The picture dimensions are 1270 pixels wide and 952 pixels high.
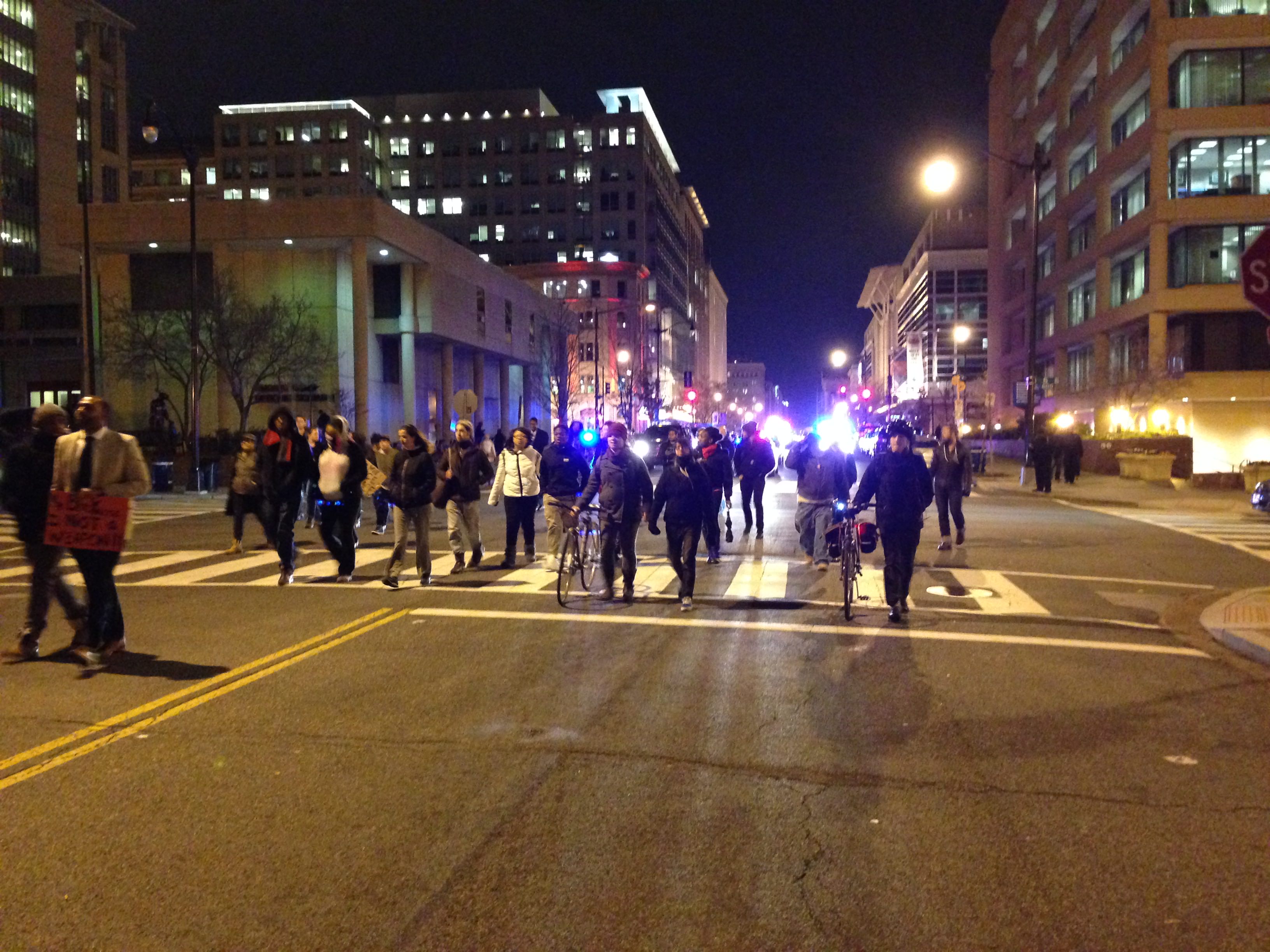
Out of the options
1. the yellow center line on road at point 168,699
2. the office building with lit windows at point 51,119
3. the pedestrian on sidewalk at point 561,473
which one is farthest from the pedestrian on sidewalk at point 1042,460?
the office building with lit windows at point 51,119

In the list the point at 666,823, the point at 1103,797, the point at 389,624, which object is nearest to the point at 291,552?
the point at 389,624

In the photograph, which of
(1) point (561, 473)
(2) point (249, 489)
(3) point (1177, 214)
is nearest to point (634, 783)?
(1) point (561, 473)

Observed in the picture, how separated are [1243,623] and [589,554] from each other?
6.49 m

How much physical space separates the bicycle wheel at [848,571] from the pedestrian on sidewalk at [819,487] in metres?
2.10

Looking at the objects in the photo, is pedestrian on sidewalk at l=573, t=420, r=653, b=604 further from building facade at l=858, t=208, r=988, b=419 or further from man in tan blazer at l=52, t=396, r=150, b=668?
building facade at l=858, t=208, r=988, b=419

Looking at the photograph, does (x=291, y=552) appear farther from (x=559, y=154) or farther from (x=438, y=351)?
(x=559, y=154)

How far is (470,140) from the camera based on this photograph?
370 feet

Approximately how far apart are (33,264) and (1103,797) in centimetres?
9764

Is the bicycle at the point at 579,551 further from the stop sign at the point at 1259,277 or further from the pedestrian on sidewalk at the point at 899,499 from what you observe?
the stop sign at the point at 1259,277

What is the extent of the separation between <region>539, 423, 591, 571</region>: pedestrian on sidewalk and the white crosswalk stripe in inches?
395

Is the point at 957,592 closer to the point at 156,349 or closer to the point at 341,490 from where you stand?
the point at 341,490

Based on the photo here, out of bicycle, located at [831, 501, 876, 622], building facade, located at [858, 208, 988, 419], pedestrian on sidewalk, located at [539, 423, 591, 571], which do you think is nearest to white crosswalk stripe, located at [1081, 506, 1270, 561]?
bicycle, located at [831, 501, 876, 622]

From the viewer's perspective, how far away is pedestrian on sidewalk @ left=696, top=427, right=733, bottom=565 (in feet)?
46.5

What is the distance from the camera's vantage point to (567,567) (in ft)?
35.9
